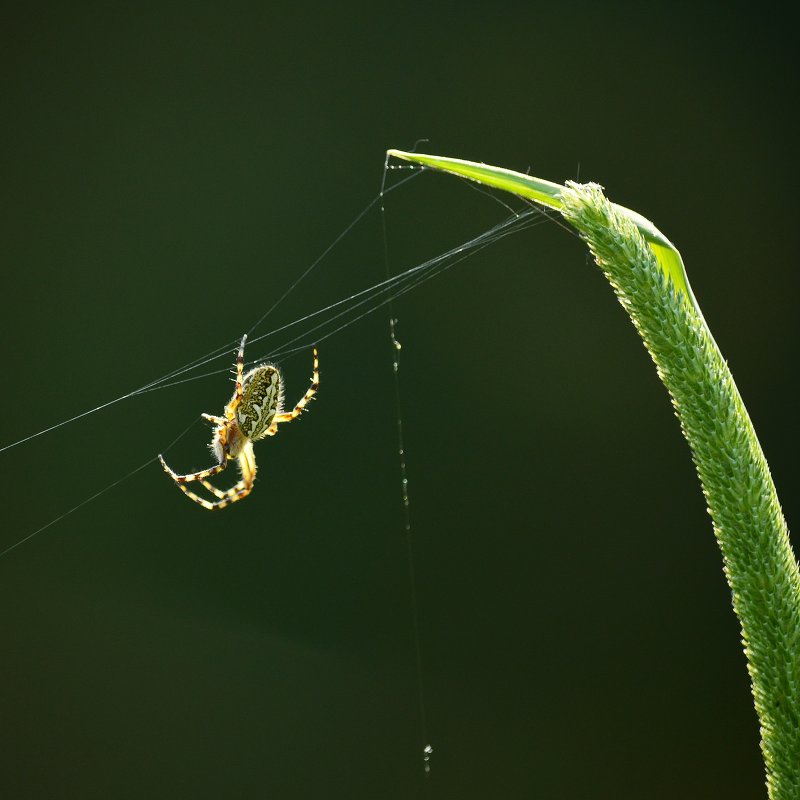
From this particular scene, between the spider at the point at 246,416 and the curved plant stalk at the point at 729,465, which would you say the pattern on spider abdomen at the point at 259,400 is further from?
the curved plant stalk at the point at 729,465

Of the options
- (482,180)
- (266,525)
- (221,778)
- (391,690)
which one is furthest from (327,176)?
(482,180)

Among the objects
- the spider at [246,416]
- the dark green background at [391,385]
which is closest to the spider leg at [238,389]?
the spider at [246,416]

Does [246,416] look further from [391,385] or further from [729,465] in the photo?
[391,385]

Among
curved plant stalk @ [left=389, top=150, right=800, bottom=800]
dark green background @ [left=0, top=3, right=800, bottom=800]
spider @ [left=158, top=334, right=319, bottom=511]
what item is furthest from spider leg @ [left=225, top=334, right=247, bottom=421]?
dark green background @ [left=0, top=3, right=800, bottom=800]

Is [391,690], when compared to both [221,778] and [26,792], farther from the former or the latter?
[26,792]

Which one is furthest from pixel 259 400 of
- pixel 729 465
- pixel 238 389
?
pixel 729 465

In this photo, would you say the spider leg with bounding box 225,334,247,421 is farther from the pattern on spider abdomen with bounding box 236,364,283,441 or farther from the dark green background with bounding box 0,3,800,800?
the dark green background with bounding box 0,3,800,800

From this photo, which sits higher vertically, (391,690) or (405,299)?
(405,299)
